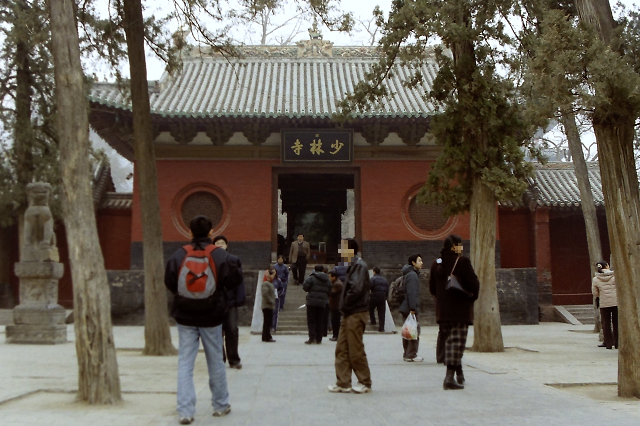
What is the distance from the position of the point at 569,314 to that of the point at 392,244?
534 centimetres

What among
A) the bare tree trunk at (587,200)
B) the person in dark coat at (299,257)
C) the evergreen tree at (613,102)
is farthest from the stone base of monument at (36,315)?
the bare tree trunk at (587,200)

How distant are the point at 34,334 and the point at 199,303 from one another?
25.3ft

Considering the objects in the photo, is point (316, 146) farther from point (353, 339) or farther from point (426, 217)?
point (353, 339)

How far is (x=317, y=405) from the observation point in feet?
18.5

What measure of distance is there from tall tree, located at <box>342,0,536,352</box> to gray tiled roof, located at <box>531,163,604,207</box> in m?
8.96

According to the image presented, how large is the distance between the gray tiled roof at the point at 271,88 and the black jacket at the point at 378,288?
471 centimetres

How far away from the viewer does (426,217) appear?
1823cm

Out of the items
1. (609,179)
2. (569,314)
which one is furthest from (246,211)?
(609,179)

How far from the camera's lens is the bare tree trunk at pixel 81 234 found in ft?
18.4

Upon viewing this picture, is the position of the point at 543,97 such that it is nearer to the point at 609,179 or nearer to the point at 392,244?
the point at 609,179

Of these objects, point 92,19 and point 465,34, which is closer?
point 465,34

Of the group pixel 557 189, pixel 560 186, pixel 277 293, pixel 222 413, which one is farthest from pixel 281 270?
pixel 560 186

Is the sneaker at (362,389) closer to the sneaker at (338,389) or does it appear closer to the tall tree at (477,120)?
the sneaker at (338,389)

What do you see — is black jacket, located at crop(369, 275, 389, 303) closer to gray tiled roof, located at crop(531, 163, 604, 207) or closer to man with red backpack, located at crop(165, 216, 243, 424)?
gray tiled roof, located at crop(531, 163, 604, 207)
